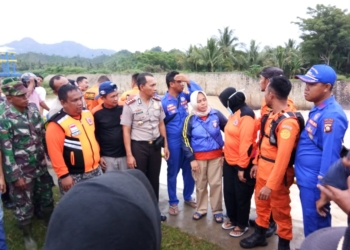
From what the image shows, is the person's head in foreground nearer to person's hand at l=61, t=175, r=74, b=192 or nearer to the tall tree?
person's hand at l=61, t=175, r=74, b=192

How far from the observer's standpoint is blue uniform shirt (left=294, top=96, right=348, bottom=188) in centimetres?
218

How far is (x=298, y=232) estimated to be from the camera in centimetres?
323

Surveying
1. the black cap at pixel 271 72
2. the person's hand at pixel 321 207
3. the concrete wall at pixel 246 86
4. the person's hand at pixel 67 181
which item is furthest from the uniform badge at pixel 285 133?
the concrete wall at pixel 246 86

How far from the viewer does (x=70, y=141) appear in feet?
9.29

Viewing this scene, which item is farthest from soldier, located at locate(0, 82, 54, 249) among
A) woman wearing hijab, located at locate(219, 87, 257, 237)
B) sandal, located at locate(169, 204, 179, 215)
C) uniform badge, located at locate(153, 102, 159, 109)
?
woman wearing hijab, located at locate(219, 87, 257, 237)

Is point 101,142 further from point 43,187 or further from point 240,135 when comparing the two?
point 240,135

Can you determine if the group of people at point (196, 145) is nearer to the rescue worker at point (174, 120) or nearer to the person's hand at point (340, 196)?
the rescue worker at point (174, 120)

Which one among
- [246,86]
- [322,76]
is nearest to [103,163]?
[322,76]

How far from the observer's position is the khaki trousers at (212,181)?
11.4 ft

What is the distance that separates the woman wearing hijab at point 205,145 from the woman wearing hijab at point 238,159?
0.21m

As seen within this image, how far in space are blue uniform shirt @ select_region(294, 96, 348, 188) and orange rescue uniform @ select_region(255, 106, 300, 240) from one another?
0.34ft

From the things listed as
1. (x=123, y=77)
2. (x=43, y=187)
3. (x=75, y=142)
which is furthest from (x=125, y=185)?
(x=123, y=77)

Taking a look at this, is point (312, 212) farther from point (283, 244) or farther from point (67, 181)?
point (67, 181)

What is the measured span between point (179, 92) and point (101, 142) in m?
1.22
